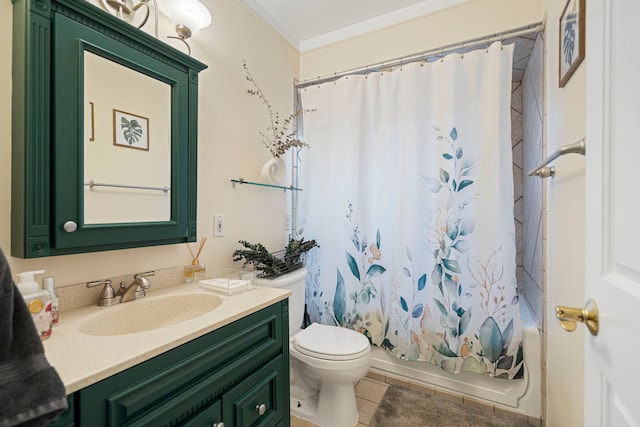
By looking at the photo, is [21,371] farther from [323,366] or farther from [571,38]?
[571,38]

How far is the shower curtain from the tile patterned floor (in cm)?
24

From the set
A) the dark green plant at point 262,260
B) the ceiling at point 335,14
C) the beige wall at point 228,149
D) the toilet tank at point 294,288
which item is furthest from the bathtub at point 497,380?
the ceiling at point 335,14

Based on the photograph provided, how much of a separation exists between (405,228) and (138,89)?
1.57m

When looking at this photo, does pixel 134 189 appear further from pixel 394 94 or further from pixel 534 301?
pixel 534 301

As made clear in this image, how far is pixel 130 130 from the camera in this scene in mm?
1138

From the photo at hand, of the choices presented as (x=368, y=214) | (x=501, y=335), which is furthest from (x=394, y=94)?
(x=501, y=335)

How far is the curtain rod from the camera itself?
1.60m

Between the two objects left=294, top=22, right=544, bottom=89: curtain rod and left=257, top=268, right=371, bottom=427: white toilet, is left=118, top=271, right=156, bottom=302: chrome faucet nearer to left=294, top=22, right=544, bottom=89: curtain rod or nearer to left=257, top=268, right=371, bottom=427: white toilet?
left=257, top=268, right=371, bottom=427: white toilet

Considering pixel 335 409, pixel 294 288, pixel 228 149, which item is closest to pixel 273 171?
Answer: pixel 228 149

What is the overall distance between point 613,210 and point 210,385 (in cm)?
108

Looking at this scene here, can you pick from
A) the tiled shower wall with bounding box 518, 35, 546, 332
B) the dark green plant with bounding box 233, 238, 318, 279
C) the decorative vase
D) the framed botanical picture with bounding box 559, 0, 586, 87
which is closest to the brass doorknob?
the framed botanical picture with bounding box 559, 0, 586, 87

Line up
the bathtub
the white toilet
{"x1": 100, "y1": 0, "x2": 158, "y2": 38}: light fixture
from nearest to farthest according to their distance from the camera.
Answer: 1. {"x1": 100, "y1": 0, "x2": 158, "y2": 38}: light fixture
2. the white toilet
3. the bathtub

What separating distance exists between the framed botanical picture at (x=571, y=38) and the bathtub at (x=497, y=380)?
1328 mm

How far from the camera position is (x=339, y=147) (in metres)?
2.05
